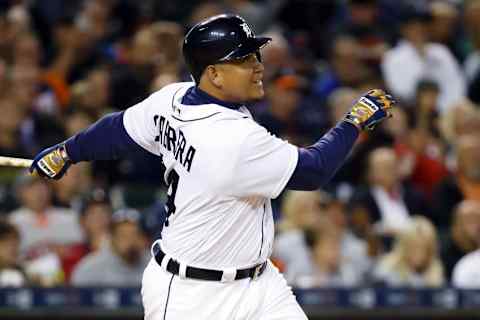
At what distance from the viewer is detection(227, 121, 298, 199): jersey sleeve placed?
4590 millimetres

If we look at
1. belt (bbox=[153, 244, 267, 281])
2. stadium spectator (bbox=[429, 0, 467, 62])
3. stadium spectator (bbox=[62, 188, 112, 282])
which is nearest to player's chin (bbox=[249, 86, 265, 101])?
belt (bbox=[153, 244, 267, 281])

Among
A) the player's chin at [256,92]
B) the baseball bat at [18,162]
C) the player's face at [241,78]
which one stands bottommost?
the baseball bat at [18,162]

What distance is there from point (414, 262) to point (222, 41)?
3207 mm

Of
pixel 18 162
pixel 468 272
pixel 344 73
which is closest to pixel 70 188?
pixel 344 73

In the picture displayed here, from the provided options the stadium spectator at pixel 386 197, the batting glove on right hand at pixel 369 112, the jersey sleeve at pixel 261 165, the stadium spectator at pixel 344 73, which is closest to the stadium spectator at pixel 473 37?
the stadium spectator at pixel 344 73

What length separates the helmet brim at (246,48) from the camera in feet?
15.3

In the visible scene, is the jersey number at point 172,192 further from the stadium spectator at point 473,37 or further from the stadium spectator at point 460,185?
the stadium spectator at point 473,37

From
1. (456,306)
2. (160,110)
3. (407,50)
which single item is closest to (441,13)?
(407,50)

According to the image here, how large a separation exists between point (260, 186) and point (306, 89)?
4.91 m

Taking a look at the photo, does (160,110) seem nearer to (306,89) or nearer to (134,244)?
(134,244)

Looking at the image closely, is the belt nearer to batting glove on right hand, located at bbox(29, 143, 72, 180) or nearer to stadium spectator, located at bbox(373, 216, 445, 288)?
batting glove on right hand, located at bbox(29, 143, 72, 180)

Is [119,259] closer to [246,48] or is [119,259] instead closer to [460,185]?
[460,185]

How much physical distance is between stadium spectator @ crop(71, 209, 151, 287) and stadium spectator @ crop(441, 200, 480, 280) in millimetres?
1871

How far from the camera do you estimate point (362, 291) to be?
693cm
